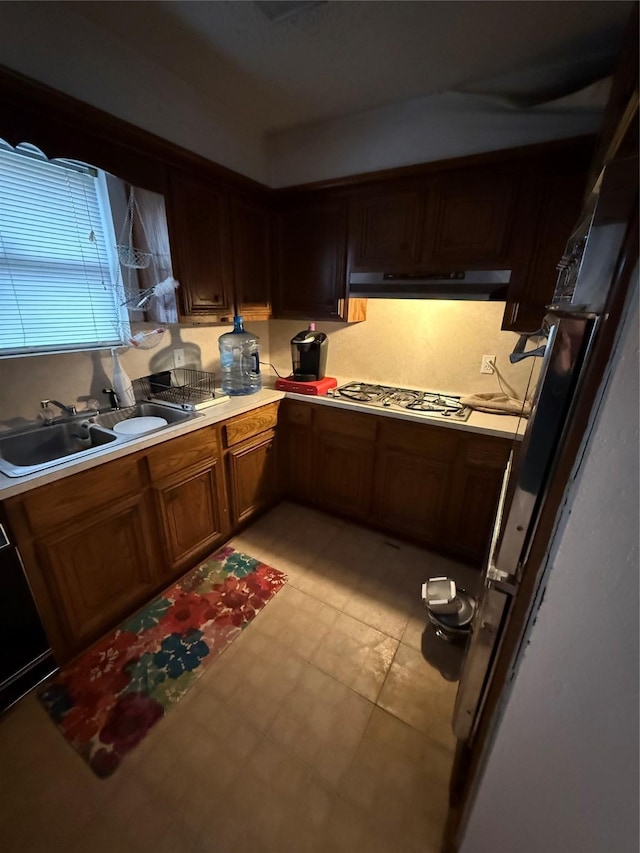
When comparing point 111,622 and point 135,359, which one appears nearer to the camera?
point 111,622

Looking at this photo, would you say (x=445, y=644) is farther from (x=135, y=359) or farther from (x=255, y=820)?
(x=135, y=359)

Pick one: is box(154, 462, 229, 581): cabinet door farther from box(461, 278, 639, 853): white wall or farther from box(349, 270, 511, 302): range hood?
box(461, 278, 639, 853): white wall

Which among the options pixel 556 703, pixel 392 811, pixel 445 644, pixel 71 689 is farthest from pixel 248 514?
pixel 556 703

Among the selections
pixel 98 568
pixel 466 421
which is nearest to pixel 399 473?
pixel 466 421

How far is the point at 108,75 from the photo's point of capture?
150 centimetres

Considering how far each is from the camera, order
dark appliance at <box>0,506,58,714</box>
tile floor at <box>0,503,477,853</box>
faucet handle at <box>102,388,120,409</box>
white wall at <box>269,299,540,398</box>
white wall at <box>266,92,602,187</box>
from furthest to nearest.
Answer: white wall at <box>269,299,540,398</box> < faucet handle at <box>102,388,120,409</box> < white wall at <box>266,92,602,187</box> < dark appliance at <box>0,506,58,714</box> < tile floor at <box>0,503,477,853</box>

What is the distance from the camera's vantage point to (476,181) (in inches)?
67.7

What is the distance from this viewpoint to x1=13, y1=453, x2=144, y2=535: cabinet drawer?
123 centimetres

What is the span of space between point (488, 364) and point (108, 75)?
2.36 meters

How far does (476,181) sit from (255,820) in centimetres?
272

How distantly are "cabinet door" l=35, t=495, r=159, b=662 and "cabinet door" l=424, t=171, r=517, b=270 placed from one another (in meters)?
2.01

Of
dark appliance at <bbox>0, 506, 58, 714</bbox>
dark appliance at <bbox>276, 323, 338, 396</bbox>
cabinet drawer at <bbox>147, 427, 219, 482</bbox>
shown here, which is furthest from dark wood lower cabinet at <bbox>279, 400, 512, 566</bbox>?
dark appliance at <bbox>0, 506, 58, 714</bbox>

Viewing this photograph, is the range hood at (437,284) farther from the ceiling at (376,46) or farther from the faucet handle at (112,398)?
the faucet handle at (112,398)

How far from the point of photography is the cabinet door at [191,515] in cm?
174
